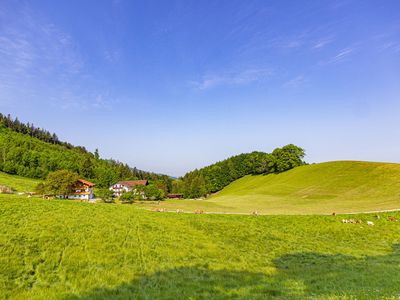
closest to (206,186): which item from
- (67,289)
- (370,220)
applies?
(370,220)

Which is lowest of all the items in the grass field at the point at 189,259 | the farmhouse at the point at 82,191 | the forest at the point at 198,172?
the grass field at the point at 189,259

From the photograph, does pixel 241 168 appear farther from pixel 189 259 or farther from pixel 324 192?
pixel 189 259

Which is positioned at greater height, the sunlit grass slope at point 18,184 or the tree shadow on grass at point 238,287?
the sunlit grass slope at point 18,184

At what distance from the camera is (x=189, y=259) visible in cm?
1984

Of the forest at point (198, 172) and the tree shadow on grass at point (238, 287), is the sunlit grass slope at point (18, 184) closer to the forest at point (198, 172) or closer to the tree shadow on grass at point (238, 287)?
the forest at point (198, 172)

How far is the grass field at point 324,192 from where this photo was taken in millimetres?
58750

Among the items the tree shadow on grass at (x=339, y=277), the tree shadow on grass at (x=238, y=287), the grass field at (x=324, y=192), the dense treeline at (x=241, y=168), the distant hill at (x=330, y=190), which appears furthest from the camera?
the dense treeline at (x=241, y=168)

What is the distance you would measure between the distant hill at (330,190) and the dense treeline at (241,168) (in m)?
16.0

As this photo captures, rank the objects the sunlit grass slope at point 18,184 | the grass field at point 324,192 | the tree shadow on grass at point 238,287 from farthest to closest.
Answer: the sunlit grass slope at point 18,184
the grass field at point 324,192
the tree shadow on grass at point 238,287

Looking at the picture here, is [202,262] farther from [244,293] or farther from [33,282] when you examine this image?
[33,282]

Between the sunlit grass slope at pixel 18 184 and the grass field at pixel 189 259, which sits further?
the sunlit grass slope at pixel 18 184

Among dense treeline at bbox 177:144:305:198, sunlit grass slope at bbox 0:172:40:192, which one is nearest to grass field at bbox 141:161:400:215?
dense treeline at bbox 177:144:305:198

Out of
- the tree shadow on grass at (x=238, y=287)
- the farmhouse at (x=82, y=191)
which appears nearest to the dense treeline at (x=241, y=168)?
the farmhouse at (x=82, y=191)

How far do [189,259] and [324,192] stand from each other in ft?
230
